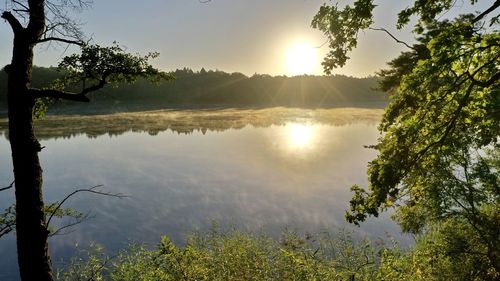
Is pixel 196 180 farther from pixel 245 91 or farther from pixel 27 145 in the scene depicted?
pixel 245 91

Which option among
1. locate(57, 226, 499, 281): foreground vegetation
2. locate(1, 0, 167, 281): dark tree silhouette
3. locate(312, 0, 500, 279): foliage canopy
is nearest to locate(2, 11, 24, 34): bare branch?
locate(1, 0, 167, 281): dark tree silhouette

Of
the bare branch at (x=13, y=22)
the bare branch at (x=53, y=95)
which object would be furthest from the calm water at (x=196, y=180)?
the bare branch at (x=13, y=22)

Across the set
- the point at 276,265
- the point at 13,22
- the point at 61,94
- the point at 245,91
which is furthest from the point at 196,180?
the point at 245,91

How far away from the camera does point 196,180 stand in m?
28.5

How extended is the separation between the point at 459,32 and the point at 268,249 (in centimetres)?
1141

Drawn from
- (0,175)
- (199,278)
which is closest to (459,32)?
(199,278)

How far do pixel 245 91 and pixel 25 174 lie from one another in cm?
13562

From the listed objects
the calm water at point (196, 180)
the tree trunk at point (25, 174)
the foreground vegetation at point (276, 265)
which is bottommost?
the calm water at point (196, 180)

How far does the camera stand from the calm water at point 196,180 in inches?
753

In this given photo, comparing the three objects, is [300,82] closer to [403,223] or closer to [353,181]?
[353,181]

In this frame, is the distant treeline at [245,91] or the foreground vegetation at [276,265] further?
the distant treeline at [245,91]

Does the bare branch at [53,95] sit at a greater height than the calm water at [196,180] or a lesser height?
greater

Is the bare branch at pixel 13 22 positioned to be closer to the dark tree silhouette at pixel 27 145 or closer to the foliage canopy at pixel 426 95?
the dark tree silhouette at pixel 27 145

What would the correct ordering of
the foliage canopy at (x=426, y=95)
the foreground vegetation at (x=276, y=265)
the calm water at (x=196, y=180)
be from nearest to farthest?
the foliage canopy at (x=426, y=95), the foreground vegetation at (x=276, y=265), the calm water at (x=196, y=180)
